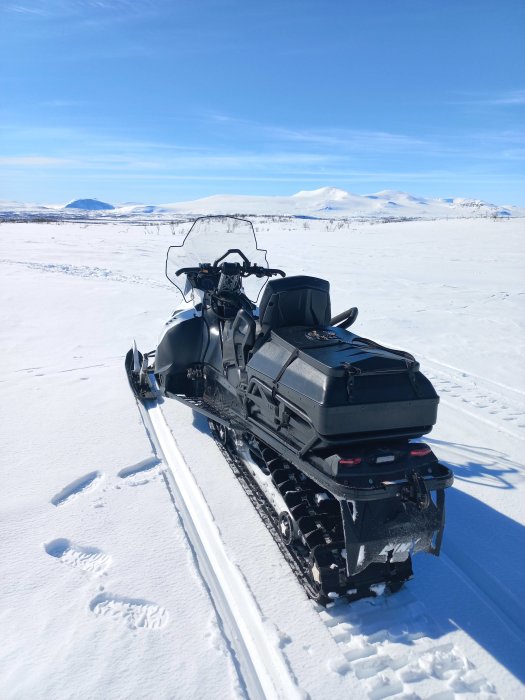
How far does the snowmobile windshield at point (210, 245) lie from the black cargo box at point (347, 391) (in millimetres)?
2137

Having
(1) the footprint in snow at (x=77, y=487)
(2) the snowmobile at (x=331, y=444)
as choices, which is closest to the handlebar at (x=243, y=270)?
(2) the snowmobile at (x=331, y=444)

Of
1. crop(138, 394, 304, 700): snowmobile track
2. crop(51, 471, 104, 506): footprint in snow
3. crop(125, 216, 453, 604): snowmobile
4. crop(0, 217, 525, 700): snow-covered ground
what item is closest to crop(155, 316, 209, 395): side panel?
crop(0, 217, 525, 700): snow-covered ground

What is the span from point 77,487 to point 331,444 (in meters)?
1.99

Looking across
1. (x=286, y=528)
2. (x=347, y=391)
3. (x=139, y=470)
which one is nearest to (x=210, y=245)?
(x=139, y=470)

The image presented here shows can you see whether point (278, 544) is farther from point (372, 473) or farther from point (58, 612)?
point (58, 612)

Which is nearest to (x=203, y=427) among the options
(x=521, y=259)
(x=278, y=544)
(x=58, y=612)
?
(x=278, y=544)

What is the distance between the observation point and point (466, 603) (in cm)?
259

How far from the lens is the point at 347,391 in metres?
2.56

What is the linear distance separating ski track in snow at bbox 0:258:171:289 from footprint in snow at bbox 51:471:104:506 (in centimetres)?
802

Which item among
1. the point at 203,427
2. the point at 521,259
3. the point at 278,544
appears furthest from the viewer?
the point at 521,259

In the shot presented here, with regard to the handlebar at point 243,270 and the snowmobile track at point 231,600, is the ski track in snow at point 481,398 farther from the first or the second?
the snowmobile track at point 231,600

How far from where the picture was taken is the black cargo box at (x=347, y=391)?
8.41 ft

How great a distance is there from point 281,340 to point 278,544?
48.2 inches

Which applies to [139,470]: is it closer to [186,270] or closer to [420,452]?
[186,270]
